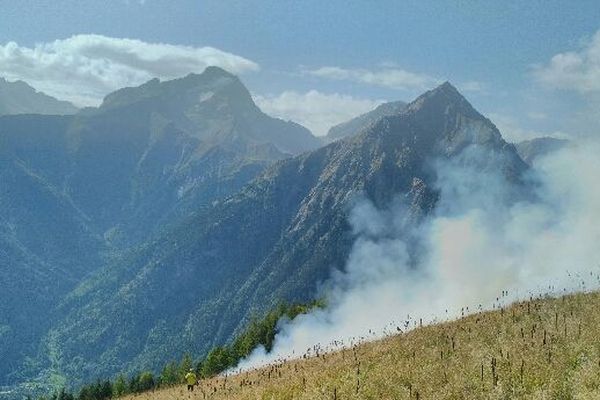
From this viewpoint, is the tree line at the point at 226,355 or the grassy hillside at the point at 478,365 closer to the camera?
the grassy hillside at the point at 478,365

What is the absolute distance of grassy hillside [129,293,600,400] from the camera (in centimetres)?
1136

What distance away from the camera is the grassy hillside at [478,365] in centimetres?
1136

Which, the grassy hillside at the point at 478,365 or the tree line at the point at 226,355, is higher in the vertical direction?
the tree line at the point at 226,355

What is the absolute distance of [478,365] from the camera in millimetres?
13352

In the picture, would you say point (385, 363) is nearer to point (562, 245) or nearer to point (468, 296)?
point (468, 296)

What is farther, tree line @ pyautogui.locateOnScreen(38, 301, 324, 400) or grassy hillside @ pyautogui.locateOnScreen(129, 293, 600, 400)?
tree line @ pyautogui.locateOnScreen(38, 301, 324, 400)

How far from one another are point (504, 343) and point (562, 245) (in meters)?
79.8

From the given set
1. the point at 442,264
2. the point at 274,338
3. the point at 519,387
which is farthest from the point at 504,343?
the point at 442,264

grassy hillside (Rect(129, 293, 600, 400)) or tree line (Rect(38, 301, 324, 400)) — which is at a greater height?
tree line (Rect(38, 301, 324, 400))

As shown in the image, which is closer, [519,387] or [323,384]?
[519,387]

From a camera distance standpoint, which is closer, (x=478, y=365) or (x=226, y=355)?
(x=478, y=365)

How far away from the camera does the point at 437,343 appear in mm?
18031

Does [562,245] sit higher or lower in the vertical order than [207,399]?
higher

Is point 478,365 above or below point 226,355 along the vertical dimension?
below
